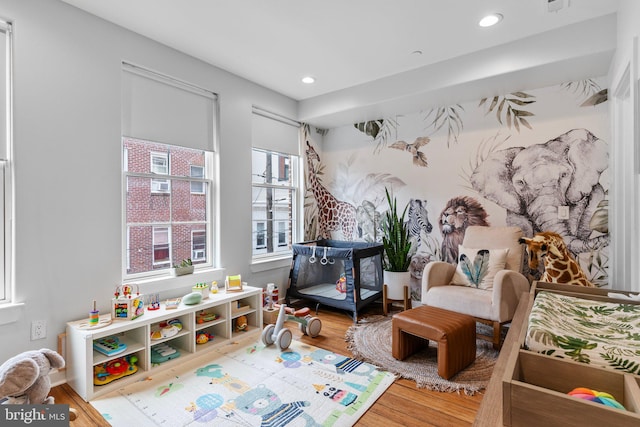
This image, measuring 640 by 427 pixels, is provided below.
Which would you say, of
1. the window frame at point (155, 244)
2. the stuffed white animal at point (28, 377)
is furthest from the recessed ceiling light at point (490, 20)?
the stuffed white animal at point (28, 377)

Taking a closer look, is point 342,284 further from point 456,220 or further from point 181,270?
point 181,270

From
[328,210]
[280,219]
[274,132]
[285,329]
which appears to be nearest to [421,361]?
[285,329]

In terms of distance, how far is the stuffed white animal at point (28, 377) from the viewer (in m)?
1.54

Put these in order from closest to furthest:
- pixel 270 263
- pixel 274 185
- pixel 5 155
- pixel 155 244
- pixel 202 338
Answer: pixel 5 155 → pixel 202 338 → pixel 155 244 → pixel 270 263 → pixel 274 185

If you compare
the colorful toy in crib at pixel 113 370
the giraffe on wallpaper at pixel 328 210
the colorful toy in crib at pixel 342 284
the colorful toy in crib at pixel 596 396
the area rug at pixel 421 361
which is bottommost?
the area rug at pixel 421 361

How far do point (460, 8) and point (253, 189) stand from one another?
2.57 metres

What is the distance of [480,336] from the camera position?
2689mm

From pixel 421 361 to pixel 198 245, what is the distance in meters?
2.23

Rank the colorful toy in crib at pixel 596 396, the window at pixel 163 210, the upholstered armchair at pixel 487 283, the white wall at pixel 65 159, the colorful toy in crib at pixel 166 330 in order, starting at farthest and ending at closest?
1. the window at pixel 163 210
2. the upholstered armchair at pixel 487 283
3. the colorful toy in crib at pixel 166 330
4. the white wall at pixel 65 159
5. the colorful toy in crib at pixel 596 396

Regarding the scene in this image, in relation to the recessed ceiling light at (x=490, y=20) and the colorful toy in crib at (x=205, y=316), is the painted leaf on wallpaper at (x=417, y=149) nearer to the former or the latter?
the recessed ceiling light at (x=490, y=20)

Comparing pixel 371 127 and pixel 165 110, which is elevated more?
pixel 371 127

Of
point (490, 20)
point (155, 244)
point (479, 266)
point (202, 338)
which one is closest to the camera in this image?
point (490, 20)

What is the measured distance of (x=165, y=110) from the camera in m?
2.81

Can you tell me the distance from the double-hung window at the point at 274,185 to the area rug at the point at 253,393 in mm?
1493
